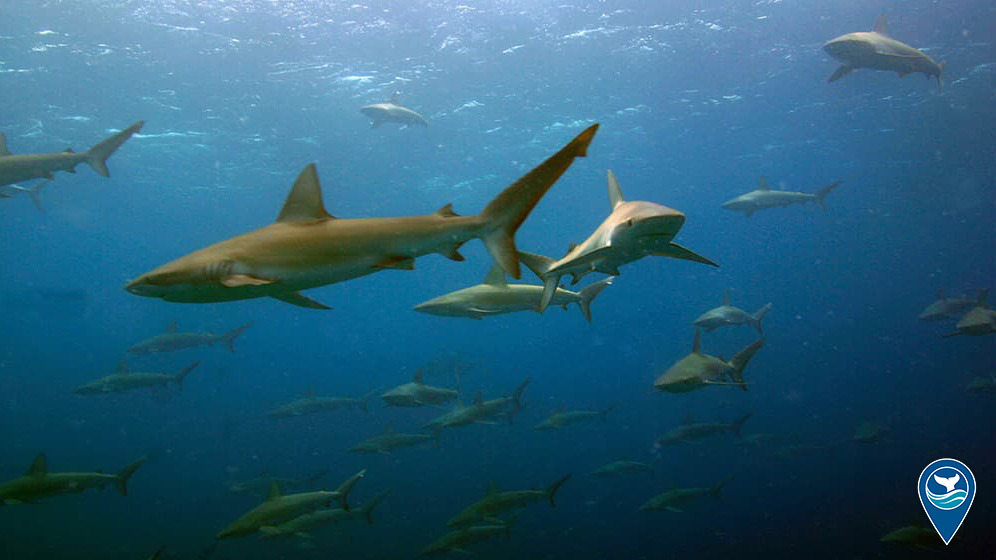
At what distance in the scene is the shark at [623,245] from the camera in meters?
3.90

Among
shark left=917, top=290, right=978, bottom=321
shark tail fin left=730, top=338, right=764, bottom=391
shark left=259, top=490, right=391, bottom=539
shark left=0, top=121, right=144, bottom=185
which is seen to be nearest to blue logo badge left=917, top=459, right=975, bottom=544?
shark tail fin left=730, top=338, right=764, bottom=391

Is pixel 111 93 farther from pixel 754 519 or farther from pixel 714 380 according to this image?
pixel 754 519

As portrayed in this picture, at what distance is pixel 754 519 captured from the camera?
58.2 feet

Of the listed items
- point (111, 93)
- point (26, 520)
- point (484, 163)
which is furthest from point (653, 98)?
point (26, 520)

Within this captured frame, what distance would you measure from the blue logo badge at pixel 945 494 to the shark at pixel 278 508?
28.2 feet

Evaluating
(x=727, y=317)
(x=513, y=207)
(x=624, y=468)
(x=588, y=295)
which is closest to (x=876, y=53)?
(x=727, y=317)

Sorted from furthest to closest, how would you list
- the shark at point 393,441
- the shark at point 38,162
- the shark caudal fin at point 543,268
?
the shark at point 393,441 → the shark at point 38,162 → the shark caudal fin at point 543,268

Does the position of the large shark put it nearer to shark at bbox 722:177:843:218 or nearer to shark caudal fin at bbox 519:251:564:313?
shark caudal fin at bbox 519:251:564:313

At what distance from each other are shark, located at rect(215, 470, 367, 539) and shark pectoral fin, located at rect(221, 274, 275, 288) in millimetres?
5555

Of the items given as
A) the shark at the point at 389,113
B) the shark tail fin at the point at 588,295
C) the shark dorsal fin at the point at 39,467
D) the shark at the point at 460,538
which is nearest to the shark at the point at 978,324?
the shark tail fin at the point at 588,295

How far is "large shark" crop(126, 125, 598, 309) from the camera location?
3111 millimetres

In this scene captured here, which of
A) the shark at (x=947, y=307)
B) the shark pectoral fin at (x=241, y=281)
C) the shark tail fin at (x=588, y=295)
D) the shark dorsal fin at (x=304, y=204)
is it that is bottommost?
the shark at (x=947, y=307)

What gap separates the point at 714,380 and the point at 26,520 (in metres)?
21.0

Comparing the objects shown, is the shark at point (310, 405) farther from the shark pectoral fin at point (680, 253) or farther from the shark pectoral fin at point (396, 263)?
the shark pectoral fin at point (396, 263)
